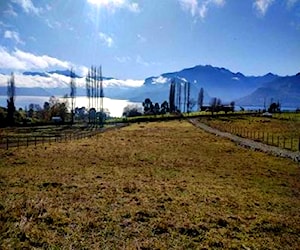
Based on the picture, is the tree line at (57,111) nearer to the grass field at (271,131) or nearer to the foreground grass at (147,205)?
the grass field at (271,131)

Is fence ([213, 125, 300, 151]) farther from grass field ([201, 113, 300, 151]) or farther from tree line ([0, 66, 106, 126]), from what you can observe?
tree line ([0, 66, 106, 126])

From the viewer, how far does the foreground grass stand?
11.4m

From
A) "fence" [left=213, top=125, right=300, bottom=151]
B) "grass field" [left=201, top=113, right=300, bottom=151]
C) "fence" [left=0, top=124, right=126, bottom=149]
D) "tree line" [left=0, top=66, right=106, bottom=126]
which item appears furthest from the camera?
"tree line" [left=0, top=66, right=106, bottom=126]

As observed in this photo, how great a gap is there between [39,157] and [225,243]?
24108mm

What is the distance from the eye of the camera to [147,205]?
1545cm

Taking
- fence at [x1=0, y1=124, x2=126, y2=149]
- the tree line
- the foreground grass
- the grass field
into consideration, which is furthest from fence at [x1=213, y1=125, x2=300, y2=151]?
the tree line

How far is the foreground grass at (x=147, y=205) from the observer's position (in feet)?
37.5

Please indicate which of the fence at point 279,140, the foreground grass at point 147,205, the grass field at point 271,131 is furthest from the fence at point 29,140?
the grass field at point 271,131

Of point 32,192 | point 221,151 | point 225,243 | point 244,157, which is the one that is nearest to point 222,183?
point 225,243

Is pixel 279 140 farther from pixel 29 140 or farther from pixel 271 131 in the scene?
pixel 29 140

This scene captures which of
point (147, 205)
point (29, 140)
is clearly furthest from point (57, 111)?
point (147, 205)

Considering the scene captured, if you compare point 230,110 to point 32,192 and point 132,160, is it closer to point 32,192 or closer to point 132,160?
point 132,160

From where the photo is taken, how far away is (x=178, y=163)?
29.0 metres

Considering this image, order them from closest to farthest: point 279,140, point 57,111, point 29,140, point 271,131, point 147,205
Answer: point 147,205 → point 279,140 → point 29,140 → point 271,131 → point 57,111
